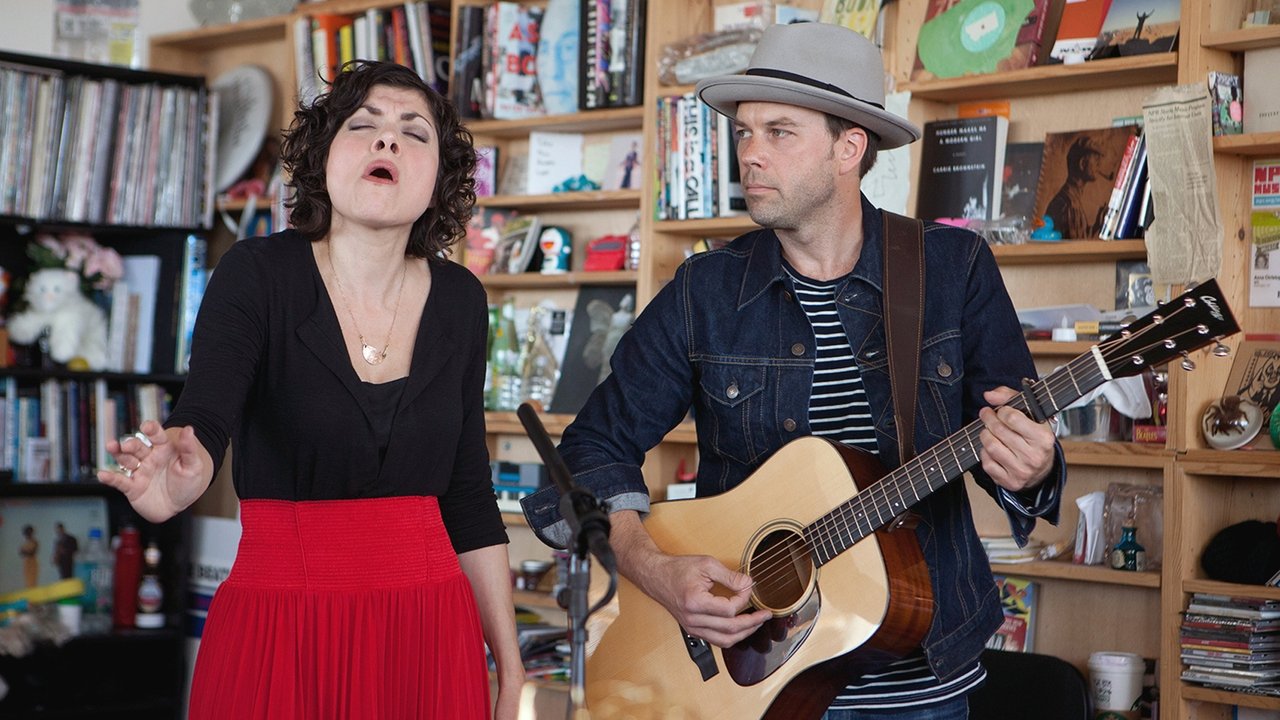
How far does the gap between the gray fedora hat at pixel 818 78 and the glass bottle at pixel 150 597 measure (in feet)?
9.40

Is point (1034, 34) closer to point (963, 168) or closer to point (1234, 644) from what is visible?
point (963, 168)

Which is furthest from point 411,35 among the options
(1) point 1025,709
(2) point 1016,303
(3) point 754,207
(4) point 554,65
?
(1) point 1025,709

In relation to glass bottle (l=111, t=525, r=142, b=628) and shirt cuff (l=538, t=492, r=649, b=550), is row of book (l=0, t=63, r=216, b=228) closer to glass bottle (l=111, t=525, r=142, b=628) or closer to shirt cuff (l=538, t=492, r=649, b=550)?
glass bottle (l=111, t=525, r=142, b=628)

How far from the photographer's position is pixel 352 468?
1.61 meters

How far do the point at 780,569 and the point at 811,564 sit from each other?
0.07 m

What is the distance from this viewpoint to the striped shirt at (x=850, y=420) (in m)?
1.87

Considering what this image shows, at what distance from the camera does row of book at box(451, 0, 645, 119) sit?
12.0ft

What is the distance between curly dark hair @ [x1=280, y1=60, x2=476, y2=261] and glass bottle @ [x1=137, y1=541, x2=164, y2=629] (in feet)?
8.89

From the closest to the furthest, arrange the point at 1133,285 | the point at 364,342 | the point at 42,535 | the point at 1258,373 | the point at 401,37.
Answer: the point at 364,342, the point at 1258,373, the point at 1133,285, the point at 401,37, the point at 42,535

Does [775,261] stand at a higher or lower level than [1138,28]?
lower

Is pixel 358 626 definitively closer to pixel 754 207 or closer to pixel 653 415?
pixel 653 415

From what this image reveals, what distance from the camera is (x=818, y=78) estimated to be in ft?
6.71

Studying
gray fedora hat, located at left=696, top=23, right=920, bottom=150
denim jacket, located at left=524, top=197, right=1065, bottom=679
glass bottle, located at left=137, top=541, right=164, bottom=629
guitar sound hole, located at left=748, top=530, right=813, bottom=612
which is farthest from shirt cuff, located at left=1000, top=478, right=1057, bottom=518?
glass bottle, located at left=137, top=541, right=164, bottom=629

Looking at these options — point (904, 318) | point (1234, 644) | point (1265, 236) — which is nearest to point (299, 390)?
point (904, 318)
